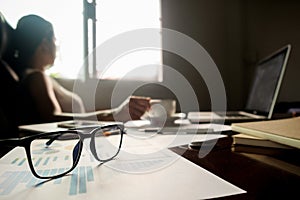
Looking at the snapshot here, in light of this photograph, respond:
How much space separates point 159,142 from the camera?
21.8 inches

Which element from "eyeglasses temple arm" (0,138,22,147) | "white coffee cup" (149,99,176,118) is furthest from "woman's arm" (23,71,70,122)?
"eyeglasses temple arm" (0,138,22,147)

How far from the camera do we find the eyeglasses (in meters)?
0.34

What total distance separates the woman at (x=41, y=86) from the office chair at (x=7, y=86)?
4 cm

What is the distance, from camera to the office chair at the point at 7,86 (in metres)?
1.01

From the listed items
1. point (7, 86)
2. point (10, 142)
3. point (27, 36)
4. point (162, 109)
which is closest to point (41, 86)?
point (7, 86)

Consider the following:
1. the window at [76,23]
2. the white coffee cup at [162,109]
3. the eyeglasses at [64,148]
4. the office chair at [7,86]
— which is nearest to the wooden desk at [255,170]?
the eyeglasses at [64,148]

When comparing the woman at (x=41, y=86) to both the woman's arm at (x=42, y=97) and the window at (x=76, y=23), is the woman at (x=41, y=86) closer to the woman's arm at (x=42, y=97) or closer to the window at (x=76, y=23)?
the woman's arm at (x=42, y=97)

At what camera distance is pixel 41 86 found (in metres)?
1.01

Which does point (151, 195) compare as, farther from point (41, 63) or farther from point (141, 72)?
point (141, 72)

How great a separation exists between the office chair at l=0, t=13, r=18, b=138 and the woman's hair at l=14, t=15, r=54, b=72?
1.7 inches

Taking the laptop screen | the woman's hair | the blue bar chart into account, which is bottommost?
the blue bar chart

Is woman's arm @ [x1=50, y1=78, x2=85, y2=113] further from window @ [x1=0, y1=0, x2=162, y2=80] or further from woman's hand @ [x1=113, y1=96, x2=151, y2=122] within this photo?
woman's hand @ [x1=113, y1=96, x2=151, y2=122]

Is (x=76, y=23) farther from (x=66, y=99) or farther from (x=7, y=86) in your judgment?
(x=7, y=86)

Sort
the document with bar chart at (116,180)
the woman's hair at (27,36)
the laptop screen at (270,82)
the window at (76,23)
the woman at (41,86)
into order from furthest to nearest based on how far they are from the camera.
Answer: the window at (76,23), the woman's hair at (27,36), the woman at (41,86), the laptop screen at (270,82), the document with bar chart at (116,180)
